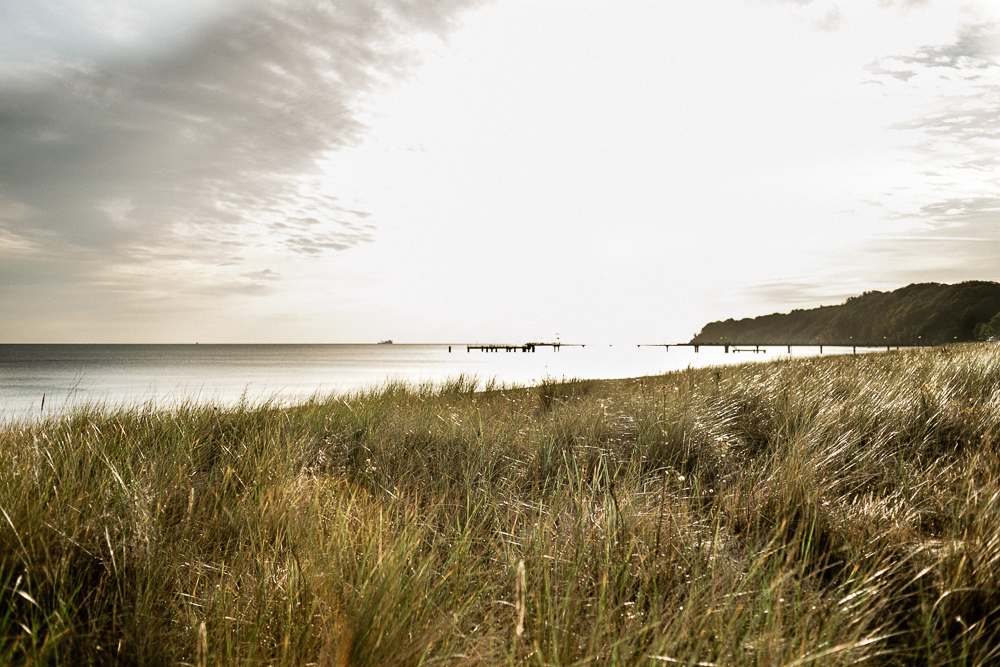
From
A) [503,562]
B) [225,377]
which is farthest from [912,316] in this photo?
[503,562]

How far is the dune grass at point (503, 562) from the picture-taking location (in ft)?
5.97

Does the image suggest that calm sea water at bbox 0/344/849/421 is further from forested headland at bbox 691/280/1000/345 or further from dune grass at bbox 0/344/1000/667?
forested headland at bbox 691/280/1000/345

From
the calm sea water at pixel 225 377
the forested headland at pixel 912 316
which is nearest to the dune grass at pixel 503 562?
the calm sea water at pixel 225 377

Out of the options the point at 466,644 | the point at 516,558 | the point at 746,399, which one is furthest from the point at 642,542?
the point at 746,399

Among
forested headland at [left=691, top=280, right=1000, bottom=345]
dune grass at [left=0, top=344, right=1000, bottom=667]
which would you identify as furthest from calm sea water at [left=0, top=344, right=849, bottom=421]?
forested headland at [left=691, top=280, right=1000, bottom=345]

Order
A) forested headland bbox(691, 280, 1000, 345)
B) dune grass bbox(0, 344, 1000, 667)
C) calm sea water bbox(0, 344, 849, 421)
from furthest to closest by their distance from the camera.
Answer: forested headland bbox(691, 280, 1000, 345) → calm sea water bbox(0, 344, 849, 421) → dune grass bbox(0, 344, 1000, 667)

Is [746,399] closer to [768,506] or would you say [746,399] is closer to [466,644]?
[768,506]

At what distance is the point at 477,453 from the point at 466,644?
279 centimetres

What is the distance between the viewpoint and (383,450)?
16.1 ft

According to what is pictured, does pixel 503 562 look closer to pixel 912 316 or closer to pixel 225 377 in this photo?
pixel 225 377

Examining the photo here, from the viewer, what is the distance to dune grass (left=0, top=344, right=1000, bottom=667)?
182cm

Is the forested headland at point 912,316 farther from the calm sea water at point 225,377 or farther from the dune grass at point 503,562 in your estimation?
the dune grass at point 503,562

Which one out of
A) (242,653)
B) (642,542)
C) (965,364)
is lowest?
(242,653)

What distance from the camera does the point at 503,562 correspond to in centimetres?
262
